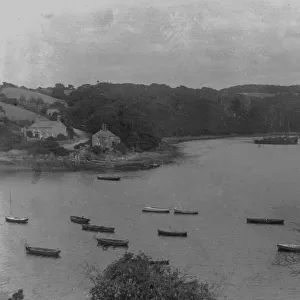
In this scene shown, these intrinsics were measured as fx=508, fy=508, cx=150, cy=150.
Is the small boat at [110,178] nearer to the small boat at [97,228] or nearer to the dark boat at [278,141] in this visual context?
the small boat at [97,228]

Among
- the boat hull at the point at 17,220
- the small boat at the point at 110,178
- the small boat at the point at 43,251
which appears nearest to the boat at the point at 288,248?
the small boat at the point at 43,251

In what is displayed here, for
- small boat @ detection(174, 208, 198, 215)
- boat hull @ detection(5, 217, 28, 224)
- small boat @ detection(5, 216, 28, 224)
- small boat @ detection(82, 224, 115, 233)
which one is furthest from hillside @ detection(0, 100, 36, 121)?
small boat @ detection(82, 224, 115, 233)

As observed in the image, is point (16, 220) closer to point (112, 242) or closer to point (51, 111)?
point (112, 242)

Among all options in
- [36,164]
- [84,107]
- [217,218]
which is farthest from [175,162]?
[217,218]

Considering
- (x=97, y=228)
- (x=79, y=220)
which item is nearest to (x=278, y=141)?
(x=79, y=220)

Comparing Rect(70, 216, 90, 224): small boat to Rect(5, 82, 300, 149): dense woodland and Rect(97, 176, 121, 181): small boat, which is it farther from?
Rect(5, 82, 300, 149): dense woodland
